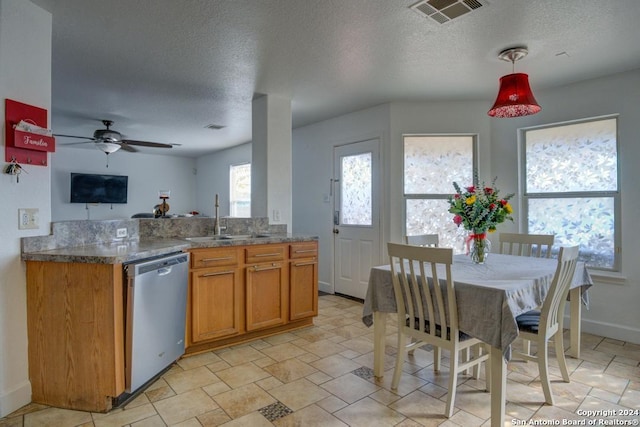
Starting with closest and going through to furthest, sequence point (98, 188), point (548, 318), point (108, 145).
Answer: point (548, 318)
point (108, 145)
point (98, 188)

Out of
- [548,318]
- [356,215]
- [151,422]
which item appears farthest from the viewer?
[356,215]

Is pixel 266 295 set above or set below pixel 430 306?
below

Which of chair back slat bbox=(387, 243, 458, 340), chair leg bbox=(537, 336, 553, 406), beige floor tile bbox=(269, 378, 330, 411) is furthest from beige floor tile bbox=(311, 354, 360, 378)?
chair leg bbox=(537, 336, 553, 406)

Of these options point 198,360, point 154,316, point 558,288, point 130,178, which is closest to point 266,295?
point 198,360

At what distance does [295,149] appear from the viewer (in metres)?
5.56

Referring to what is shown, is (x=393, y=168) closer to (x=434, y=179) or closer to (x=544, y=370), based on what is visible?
(x=434, y=179)

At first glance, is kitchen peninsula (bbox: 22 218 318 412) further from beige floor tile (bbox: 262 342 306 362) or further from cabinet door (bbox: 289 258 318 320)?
beige floor tile (bbox: 262 342 306 362)

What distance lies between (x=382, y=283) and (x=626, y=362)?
2.01 meters

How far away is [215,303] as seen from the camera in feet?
9.57

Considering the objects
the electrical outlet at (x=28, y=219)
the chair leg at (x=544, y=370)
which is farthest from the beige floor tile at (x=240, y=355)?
the chair leg at (x=544, y=370)

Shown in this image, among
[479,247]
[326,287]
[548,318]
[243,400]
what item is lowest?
[243,400]

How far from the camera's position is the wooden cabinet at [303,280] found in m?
3.42

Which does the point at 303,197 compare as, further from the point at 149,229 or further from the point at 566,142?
the point at 566,142

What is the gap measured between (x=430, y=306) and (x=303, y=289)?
1.65 metres
